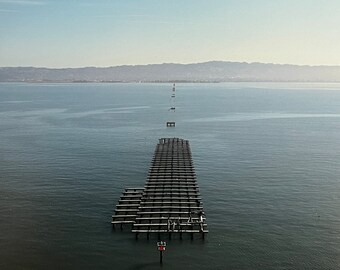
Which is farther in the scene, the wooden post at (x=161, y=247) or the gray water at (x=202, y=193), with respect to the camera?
the gray water at (x=202, y=193)

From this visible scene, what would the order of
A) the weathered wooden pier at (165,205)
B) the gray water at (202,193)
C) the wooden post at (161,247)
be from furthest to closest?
the weathered wooden pier at (165,205)
the gray water at (202,193)
the wooden post at (161,247)

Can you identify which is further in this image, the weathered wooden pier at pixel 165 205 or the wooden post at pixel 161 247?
the weathered wooden pier at pixel 165 205

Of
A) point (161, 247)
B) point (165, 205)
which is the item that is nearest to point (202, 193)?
point (165, 205)

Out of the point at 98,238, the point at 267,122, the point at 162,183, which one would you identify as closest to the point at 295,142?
the point at 267,122

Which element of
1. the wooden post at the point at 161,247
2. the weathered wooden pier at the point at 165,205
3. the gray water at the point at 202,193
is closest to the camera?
the wooden post at the point at 161,247

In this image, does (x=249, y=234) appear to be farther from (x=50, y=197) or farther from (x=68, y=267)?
(x=50, y=197)

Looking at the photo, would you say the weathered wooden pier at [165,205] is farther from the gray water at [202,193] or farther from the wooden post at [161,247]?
the wooden post at [161,247]

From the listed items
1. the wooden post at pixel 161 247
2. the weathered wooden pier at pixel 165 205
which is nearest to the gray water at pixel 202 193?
the wooden post at pixel 161 247

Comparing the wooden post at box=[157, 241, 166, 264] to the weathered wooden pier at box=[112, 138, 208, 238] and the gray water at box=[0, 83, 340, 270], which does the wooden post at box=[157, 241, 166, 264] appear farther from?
the weathered wooden pier at box=[112, 138, 208, 238]

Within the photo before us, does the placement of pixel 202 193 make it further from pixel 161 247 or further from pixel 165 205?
pixel 161 247
